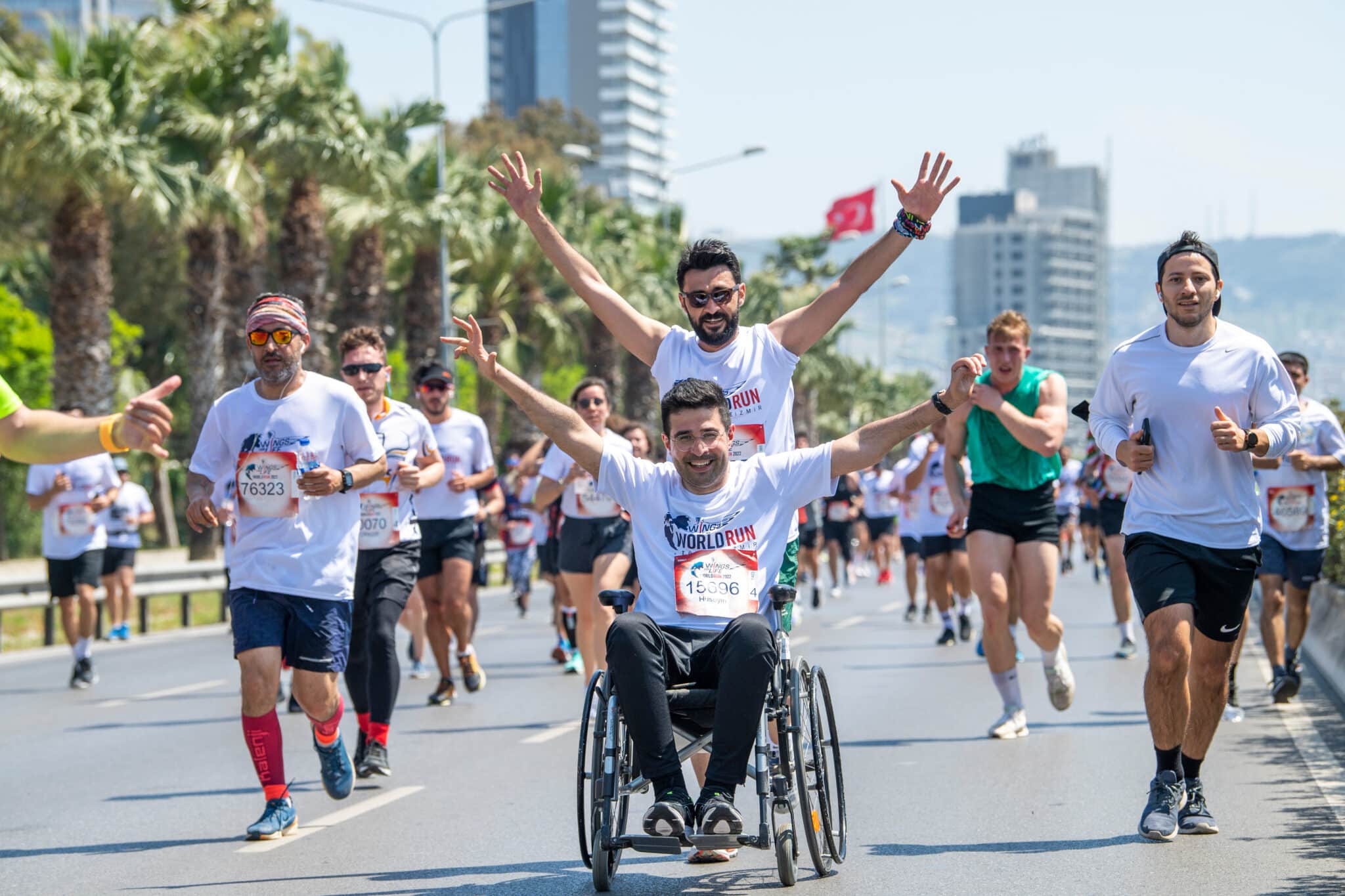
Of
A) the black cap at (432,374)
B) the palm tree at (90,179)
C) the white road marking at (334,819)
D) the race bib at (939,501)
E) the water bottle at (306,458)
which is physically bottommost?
the white road marking at (334,819)

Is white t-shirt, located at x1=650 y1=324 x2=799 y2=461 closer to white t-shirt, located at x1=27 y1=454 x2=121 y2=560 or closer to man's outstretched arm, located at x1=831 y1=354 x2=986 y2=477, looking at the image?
man's outstretched arm, located at x1=831 y1=354 x2=986 y2=477

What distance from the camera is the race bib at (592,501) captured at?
42.3 feet

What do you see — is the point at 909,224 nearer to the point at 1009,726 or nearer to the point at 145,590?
the point at 1009,726

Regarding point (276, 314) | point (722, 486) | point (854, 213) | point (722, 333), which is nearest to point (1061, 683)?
point (722, 333)

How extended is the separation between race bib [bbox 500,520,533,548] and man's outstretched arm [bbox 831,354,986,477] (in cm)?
1710

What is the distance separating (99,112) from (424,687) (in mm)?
19802

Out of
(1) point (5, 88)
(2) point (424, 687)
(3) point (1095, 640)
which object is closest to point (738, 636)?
(2) point (424, 687)

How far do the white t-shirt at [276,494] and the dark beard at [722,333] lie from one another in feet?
5.77

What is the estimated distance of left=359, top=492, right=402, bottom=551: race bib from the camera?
9961mm

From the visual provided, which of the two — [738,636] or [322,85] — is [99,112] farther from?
[738,636]

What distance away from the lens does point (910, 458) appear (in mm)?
20188

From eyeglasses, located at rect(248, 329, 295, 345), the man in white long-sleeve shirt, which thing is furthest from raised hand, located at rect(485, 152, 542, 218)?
the man in white long-sleeve shirt

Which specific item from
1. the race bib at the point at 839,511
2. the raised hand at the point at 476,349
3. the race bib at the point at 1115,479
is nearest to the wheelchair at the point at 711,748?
the raised hand at the point at 476,349

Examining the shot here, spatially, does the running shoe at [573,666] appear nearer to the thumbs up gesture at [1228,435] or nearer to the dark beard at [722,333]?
the dark beard at [722,333]
